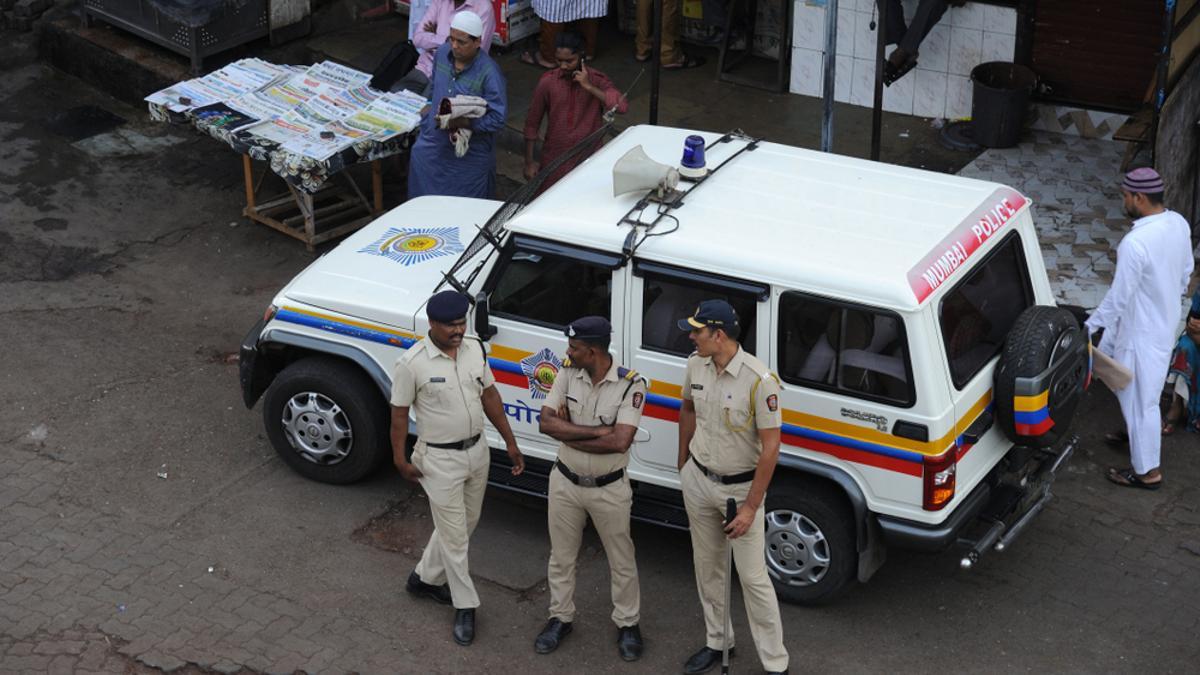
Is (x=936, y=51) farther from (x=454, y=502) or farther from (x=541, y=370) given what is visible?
(x=454, y=502)

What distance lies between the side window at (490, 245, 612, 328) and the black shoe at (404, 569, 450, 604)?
135 cm

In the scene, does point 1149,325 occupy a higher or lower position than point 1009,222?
lower

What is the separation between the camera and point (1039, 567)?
297 inches

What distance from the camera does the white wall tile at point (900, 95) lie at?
1205cm

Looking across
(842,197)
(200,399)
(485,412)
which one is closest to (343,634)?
(485,412)

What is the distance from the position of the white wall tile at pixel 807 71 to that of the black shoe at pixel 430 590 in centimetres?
659

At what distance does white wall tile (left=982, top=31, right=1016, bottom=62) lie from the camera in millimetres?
11523

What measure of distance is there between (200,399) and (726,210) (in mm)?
3734

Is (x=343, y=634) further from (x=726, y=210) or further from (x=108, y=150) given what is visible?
(x=108, y=150)

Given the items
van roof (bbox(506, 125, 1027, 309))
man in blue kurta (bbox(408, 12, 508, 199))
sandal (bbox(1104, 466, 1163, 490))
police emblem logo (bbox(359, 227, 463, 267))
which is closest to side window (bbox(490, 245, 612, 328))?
van roof (bbox(506, 125, 1027, 309))

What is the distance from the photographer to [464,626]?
7059mm

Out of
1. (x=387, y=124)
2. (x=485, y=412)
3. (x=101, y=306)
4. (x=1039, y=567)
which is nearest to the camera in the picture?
(x=485, y=412)

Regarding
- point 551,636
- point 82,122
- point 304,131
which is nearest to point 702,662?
point 551,636

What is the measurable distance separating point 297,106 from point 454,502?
5.17 meters
